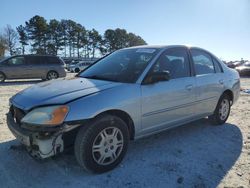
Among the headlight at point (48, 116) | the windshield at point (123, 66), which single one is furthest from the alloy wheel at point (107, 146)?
the windshield at point (123, 66)

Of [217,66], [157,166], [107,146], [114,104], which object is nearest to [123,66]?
[114,104]

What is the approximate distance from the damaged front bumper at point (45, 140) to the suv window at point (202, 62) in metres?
2.69

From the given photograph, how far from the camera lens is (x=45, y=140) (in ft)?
9.82

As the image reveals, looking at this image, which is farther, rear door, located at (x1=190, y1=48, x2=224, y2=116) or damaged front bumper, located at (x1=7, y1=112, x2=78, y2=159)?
rear door, located at (x1=190, y1=48, x2=224, y2=116)

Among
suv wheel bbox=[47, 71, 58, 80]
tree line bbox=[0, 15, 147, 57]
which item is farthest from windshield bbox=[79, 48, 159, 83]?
tree line bbox=[0, 15, 147, 57]

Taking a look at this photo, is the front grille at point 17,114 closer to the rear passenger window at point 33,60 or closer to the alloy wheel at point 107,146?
the alloy wheel at point 107,146

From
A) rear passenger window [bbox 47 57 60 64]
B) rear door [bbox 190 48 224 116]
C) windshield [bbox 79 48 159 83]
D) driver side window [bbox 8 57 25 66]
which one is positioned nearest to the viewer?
windshield [bbox 79 48 159 83]

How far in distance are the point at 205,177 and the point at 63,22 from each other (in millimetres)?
60386

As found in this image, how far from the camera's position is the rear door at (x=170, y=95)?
379cm

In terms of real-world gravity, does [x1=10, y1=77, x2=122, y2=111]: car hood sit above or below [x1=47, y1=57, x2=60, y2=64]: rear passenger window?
below

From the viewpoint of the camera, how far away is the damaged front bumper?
118 inches

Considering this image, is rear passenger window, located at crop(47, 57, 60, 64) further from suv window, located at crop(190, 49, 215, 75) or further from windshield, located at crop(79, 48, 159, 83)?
suv window, located at crop(190, 49, 215, 75)

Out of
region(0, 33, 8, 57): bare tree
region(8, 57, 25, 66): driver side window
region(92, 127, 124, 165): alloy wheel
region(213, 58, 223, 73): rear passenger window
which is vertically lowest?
region(92, 127, 124, 165): alloy wheel

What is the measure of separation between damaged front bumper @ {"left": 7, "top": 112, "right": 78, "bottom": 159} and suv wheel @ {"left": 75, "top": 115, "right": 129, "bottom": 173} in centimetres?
20
